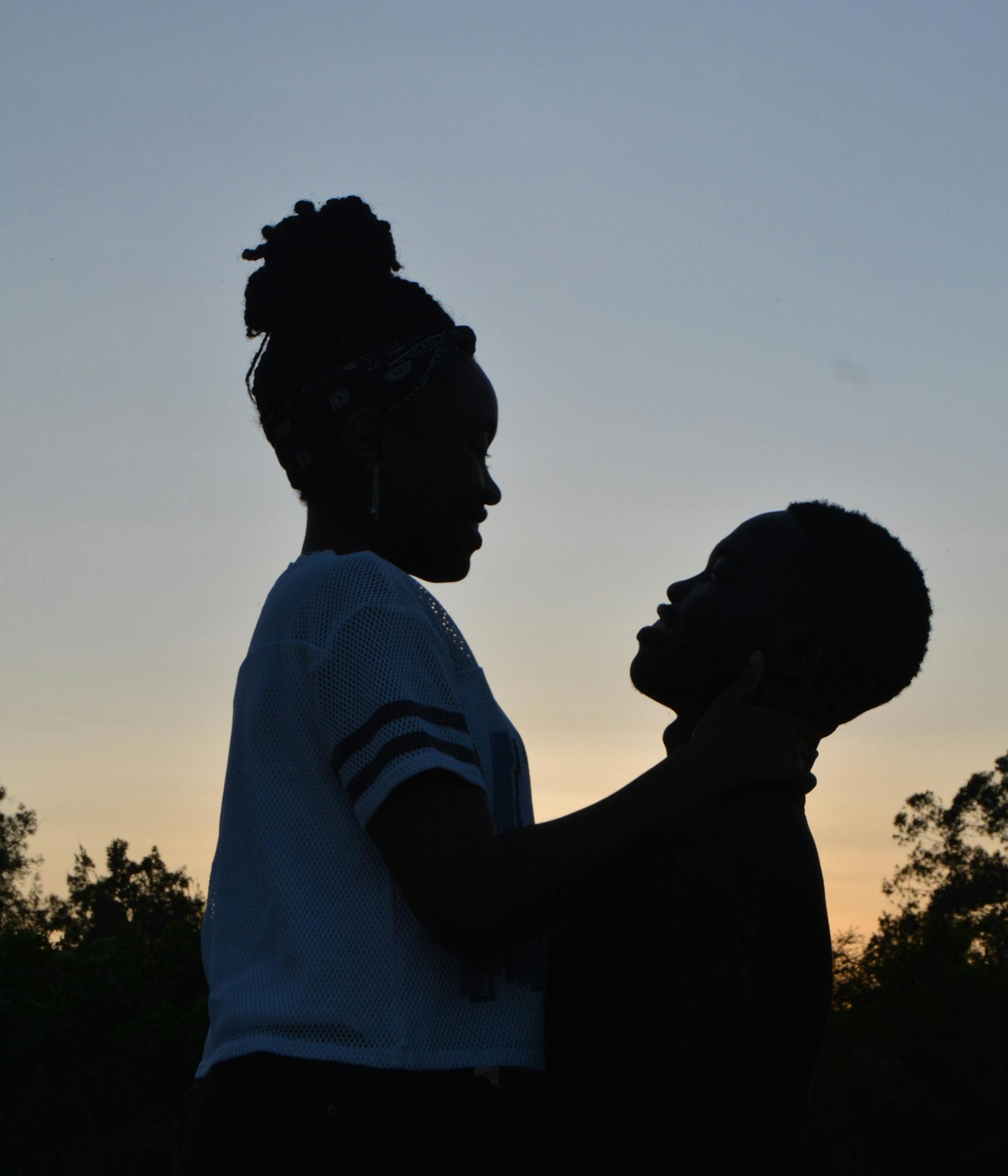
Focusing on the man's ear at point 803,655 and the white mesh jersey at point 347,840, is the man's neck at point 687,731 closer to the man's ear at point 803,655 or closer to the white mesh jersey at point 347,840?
the man's ear at point 803,655

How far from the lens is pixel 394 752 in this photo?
7.26 feet

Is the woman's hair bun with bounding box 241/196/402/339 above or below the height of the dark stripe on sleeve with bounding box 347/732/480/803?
above

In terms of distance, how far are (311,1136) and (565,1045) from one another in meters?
0.45

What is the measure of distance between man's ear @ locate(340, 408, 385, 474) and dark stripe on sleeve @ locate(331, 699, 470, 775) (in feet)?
2.43

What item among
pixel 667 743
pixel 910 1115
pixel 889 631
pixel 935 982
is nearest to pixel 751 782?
pixel 667 743

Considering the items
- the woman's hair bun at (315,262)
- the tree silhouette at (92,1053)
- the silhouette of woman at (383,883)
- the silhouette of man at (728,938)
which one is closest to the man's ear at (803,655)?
the silhouette of man at (728,938)

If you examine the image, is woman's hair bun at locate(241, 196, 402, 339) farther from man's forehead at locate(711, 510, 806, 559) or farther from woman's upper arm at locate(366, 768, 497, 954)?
woman's upper arm at locate(366, 768, 497, 954)

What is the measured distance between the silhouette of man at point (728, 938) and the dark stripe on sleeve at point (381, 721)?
46 cm

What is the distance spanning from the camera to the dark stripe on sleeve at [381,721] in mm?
2240

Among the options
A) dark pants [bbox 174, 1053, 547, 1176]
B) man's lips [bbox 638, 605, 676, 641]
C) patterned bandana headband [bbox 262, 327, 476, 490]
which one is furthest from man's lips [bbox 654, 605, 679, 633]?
dark pants [bbox 174, 1053, 547, 1176]

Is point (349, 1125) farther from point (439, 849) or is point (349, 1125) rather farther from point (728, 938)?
point (728, 938)

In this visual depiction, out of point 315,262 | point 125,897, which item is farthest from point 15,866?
point 315,262

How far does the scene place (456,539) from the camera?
9.45 feet

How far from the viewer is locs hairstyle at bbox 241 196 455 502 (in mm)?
3037
